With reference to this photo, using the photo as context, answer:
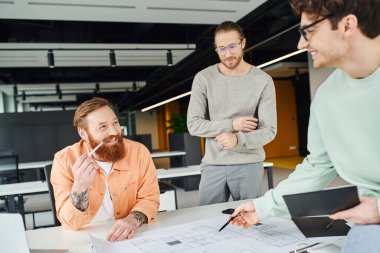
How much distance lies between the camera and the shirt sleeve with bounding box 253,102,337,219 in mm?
1192

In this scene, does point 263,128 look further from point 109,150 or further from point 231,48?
point 109,150

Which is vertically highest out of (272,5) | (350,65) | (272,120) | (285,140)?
(272,5)

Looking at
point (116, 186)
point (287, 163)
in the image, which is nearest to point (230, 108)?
point (116, 186)

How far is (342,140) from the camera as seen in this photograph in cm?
105

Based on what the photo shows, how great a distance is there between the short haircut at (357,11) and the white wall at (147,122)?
23674 mm

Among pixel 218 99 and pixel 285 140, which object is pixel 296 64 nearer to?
pixel 285 140

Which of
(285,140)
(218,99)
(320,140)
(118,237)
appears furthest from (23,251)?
(285,140)

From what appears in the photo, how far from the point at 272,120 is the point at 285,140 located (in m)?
12.6

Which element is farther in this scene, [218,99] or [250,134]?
[218,99]

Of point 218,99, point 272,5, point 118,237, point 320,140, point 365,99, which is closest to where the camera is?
point 365,99

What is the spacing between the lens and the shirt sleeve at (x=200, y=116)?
6.27 feet

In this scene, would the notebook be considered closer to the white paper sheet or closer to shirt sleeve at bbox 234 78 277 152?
the white paper sheet

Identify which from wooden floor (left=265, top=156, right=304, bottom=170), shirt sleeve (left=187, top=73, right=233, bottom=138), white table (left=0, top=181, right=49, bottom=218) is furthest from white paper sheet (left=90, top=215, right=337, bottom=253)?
wooden floor (left=265, top=156, right=304, bottom=170)

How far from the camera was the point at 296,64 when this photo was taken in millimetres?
11562
